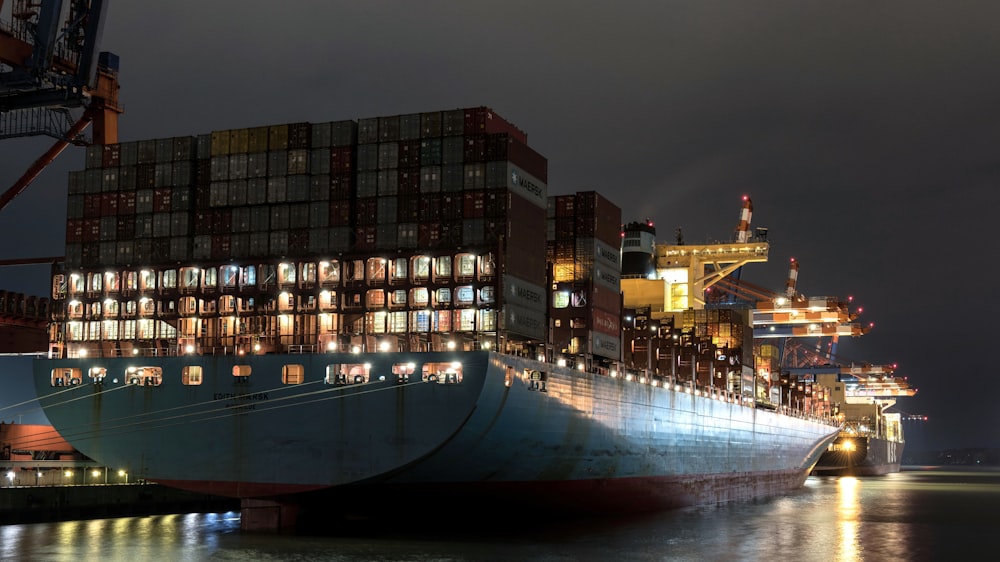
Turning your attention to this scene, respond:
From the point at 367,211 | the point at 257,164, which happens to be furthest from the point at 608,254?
the point at 257,164

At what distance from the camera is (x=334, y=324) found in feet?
Answer: 121

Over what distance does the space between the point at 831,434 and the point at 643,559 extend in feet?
248

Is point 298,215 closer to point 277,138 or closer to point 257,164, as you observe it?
point 257,164

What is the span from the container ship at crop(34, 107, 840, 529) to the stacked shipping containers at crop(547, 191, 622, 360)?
0.45 feet

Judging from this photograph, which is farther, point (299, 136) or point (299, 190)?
point (299, 136)

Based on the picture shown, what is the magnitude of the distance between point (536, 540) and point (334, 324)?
417 inches

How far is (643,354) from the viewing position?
176 feet

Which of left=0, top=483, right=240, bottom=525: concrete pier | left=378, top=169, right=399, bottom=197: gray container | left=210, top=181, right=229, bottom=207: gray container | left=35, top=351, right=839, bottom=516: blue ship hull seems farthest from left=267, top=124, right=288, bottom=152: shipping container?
left=0, top=483, right=240, bottom=525: concrete pier

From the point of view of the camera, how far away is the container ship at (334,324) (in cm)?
3406

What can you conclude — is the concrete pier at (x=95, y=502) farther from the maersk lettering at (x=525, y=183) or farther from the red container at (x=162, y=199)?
the maersk lettering at (x=525, y=183)

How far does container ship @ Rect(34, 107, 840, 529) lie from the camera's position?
3406 centimetres

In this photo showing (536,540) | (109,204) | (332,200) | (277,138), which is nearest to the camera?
(536,540)

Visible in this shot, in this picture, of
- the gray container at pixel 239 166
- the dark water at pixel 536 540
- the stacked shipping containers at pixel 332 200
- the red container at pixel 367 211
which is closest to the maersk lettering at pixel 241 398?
the stacked shipping containers at pixel 332 200

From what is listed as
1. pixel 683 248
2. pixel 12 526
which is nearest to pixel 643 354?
pixel 683 248
